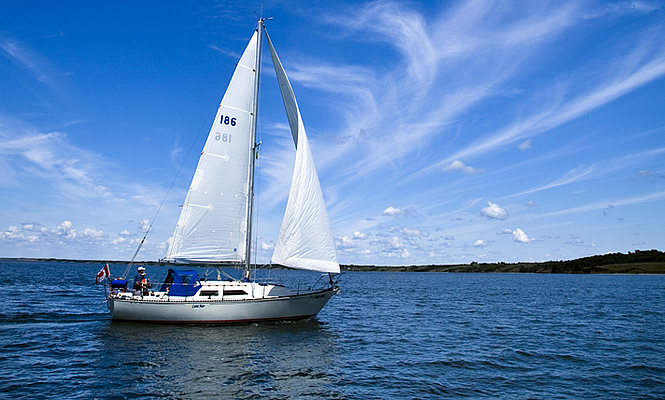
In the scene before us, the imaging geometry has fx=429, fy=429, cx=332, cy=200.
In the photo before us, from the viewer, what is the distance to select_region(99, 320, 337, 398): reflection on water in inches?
599

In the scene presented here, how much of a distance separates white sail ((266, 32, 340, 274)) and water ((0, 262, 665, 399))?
4.33 meters

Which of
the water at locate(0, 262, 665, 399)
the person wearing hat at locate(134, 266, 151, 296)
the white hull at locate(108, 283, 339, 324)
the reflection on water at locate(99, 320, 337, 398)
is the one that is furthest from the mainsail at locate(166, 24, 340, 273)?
the water at locate(0, 262, 665, 399)

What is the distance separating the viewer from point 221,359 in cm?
1903

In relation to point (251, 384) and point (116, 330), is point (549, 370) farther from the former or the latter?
point (116, 330)

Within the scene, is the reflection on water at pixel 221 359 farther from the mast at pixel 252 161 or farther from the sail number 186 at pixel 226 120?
the sail number 186 at pixel 226 120

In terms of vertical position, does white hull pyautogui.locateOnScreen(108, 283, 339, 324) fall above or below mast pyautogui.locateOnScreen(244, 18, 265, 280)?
below

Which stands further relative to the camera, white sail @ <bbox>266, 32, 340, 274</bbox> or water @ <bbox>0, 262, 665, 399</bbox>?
white sail @ <bbox>266, 32, 340, 274</bbox>

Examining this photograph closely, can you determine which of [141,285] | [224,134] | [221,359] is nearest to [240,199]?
[224,134]

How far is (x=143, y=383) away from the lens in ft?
50.9

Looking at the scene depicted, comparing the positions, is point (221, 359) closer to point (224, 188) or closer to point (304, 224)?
point (304, 224)

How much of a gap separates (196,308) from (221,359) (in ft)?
24.8

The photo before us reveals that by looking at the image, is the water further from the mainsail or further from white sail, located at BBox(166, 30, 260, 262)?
white sail, located at BBox(166, 30, 260, 262)

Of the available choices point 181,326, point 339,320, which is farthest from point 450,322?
point 181,326

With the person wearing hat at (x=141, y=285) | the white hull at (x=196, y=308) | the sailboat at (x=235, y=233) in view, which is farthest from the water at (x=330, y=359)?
the person wearing hat at (x=141, y=285)
